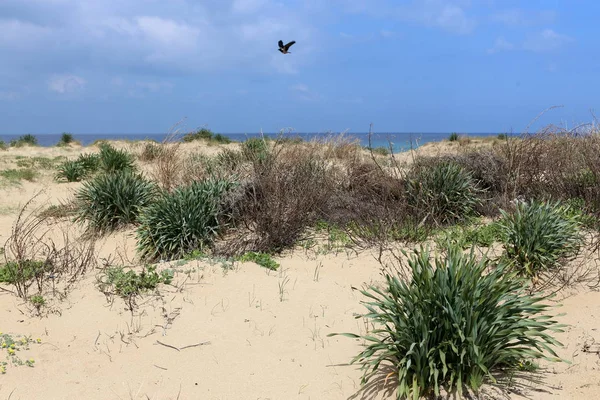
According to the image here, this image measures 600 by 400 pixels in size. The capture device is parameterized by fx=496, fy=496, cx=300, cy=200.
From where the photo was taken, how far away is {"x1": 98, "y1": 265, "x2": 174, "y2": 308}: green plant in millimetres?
5797

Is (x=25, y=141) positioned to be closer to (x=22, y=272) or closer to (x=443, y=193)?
(x=22, y=272)

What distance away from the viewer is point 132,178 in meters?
10.8

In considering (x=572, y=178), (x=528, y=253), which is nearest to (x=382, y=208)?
(x=528, y=253)

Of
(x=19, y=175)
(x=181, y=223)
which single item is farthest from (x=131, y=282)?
(x=19, y=175)

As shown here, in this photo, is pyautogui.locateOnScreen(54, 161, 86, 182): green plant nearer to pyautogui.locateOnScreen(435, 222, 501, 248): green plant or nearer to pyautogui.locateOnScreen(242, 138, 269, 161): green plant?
pyautogui.locateOnScreen(242, 138, 269, 161): green plant

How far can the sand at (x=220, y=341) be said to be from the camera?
4.24m

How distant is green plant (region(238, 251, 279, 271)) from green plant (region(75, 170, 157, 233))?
3908 mm

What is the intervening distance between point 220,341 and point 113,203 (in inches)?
245

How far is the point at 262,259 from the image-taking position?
709 centimetres

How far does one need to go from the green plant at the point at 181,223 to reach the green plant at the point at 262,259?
3.96ft

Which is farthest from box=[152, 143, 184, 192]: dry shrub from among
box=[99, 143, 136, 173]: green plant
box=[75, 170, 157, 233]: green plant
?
box=[99, 143, 136, 173]: green plant

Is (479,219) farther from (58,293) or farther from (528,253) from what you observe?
(58,293)

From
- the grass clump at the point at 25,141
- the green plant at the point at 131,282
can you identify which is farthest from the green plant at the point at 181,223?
the grass clump at the point at 25,141

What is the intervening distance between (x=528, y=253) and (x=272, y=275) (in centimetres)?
338
